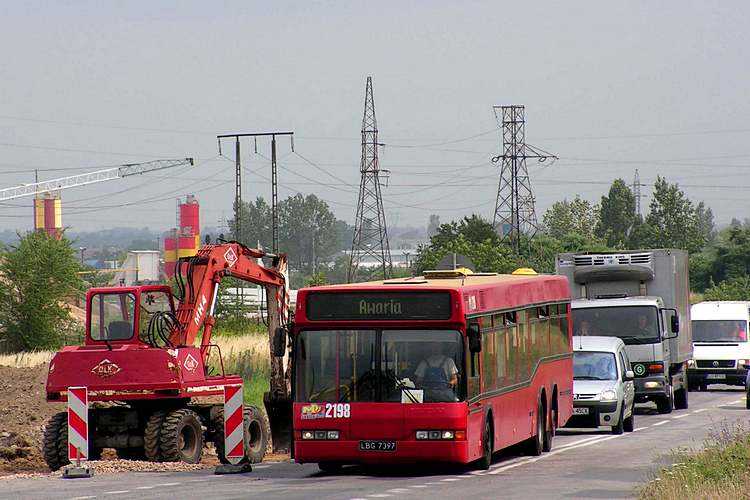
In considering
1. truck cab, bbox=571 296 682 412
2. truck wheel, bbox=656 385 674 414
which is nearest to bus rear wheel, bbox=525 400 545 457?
truck cab, bbox=571 296 682 412

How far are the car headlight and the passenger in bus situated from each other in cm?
1069

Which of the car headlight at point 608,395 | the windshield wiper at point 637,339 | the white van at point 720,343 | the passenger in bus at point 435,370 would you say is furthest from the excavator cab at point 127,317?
the white van at point 720,343

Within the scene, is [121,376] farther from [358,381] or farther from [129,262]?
[129,262]

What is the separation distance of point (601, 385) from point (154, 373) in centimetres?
965

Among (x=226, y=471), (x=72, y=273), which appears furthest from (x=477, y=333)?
(x=72, y=273)

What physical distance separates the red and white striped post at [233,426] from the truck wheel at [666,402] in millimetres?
17101

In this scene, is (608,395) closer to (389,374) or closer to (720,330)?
(389,374)

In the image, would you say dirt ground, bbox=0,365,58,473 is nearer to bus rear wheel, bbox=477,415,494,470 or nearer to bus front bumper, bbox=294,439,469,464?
bus front bumper, bbox=294,439,469,464

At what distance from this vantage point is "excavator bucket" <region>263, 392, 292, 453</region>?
26.5 meters

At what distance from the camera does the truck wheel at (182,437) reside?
78.5ft

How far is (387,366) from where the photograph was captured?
18891 millimetres

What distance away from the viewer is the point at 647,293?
37.2m

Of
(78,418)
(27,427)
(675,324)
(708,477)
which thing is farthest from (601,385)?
(708,477)

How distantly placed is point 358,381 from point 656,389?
722 inches
